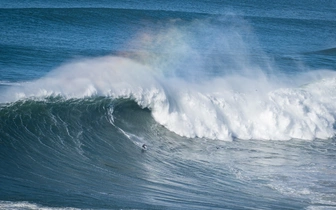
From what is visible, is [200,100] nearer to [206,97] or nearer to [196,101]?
[196,101]

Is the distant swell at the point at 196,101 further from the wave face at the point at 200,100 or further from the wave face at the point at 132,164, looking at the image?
the wave face at the point at 132,164

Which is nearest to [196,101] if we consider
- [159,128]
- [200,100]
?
[200,100]

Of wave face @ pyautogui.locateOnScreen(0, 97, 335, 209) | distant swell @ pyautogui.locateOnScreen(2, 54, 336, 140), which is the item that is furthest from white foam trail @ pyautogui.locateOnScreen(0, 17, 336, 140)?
wave face @ pyautogui.locateOnScreen(0, 97, 335, 209)

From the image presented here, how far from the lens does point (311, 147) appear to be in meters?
20.7

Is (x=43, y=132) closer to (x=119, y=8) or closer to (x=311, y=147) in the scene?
(x=311, y=147)

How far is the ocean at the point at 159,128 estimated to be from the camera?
14727 mm

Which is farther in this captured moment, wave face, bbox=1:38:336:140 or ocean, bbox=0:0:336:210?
wave face, bbox=1:38:336:140

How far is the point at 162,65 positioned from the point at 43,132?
14.8 m

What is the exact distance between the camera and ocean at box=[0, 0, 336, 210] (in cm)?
1473

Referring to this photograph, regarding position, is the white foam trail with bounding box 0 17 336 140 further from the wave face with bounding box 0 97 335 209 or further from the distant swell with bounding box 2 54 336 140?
the wave face with bounding box 0 97 335 209

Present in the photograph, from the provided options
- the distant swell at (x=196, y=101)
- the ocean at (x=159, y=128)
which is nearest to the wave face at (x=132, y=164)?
the ocean at (x=159, y=128)

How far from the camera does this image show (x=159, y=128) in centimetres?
2103

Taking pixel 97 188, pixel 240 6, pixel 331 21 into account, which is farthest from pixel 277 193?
pixel 240 6

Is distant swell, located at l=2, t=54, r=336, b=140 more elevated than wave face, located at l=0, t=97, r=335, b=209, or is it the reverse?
distant swell, located at l=2, t=54, r=336, b=140
